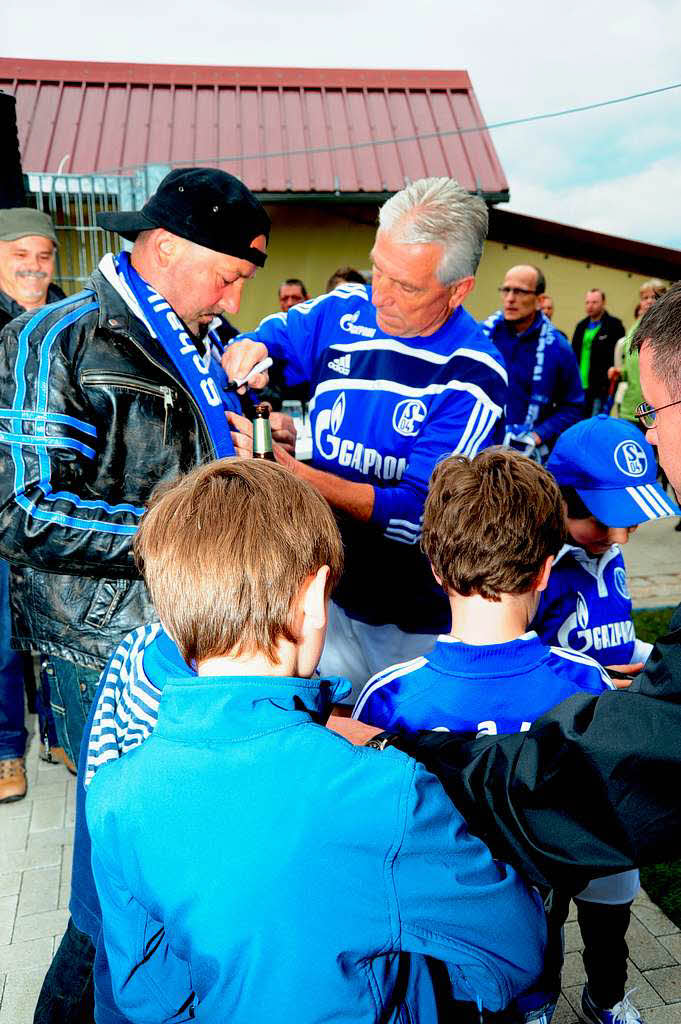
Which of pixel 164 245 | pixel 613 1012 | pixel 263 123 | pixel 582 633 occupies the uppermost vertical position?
pixel 263 123

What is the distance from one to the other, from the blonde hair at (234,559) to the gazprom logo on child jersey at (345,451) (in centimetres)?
151

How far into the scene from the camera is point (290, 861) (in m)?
1.04

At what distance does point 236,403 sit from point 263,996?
5.06ft

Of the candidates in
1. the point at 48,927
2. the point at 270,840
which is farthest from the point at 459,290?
the point at 48,927

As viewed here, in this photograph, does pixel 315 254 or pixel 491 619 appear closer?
pixel 491 619

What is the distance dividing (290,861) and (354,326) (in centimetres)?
212

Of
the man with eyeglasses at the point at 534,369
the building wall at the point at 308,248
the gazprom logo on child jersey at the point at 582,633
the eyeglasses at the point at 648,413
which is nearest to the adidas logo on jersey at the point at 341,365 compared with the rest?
the gazprom logo on child jersey at the point at 582,633

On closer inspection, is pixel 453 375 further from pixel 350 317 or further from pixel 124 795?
pixel 124 795

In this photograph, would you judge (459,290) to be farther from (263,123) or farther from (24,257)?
(263,123)

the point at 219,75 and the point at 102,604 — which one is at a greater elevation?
the point at 219,75

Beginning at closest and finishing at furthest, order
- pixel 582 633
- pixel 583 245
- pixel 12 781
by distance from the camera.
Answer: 1. pixel 582 633
2. pixel 12 781
3. pixel 583 245

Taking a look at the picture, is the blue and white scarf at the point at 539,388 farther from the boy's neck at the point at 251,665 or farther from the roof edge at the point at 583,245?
the roof edge at the point at 583,245

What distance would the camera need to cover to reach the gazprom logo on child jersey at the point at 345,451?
9.04 ft

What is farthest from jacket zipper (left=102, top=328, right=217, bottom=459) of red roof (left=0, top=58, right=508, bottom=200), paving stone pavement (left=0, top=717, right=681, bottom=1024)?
red roof (left=0, top=58, right=508, bottom=200)
